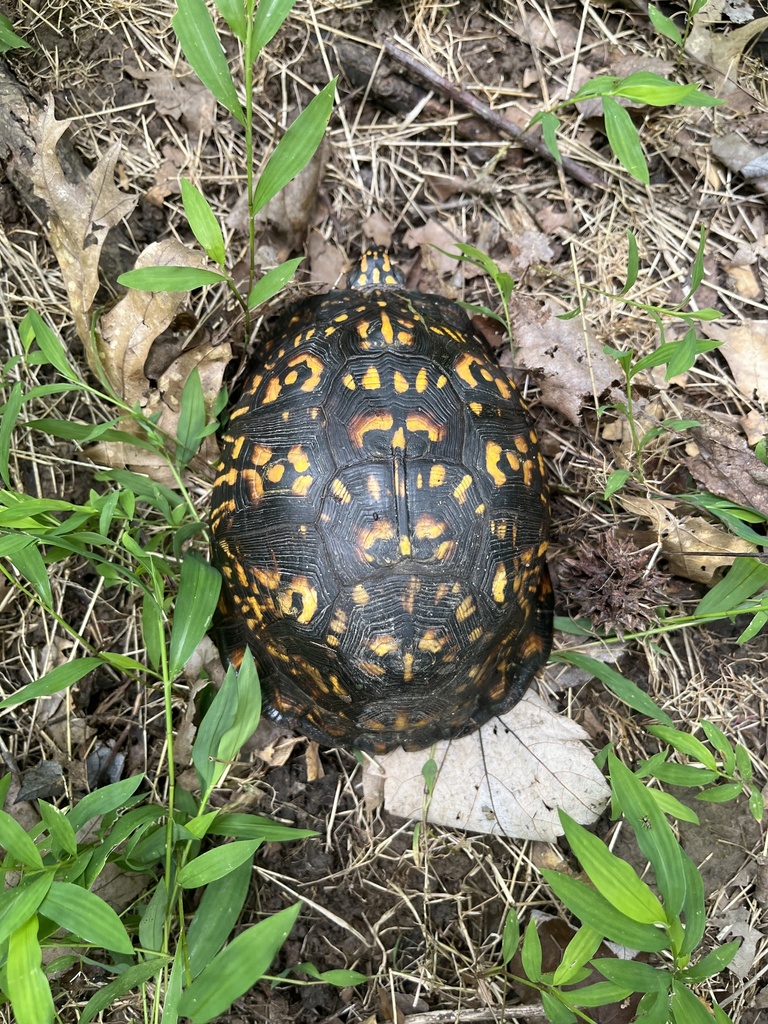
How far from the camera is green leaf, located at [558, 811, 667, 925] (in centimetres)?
133

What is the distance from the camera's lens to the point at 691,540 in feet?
7.64

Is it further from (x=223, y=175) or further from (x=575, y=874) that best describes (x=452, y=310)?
(x=575, y=874)

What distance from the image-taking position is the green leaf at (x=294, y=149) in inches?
70.6

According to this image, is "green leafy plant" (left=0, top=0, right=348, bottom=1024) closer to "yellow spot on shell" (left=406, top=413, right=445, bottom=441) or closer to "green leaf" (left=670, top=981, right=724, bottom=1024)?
"yellow spot on shell" (left=406, top=413, right=445, bottom=441)

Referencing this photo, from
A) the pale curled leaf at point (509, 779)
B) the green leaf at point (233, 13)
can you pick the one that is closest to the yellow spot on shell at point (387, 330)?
the green leaf at point (233, 13)

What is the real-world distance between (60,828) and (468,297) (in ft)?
7.00

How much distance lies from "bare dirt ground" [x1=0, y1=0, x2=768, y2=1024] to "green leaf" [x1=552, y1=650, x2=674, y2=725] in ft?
0.47

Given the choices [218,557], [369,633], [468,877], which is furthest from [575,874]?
[218,557]

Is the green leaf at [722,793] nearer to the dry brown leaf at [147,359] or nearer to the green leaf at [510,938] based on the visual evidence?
the green leaf at [510,938]

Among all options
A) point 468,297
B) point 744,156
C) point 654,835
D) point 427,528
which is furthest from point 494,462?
point 744,156

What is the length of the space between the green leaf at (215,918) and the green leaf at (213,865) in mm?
107

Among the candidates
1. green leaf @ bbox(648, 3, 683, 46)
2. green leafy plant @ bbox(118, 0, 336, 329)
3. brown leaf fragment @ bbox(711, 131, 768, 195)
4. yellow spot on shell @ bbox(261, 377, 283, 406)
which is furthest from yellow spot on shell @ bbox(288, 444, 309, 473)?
brown leaf fragment @ bbox(711, 131, 768, 195)

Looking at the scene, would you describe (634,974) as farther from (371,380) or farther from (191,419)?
(191,419)

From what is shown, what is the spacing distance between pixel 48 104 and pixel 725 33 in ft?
7.97
